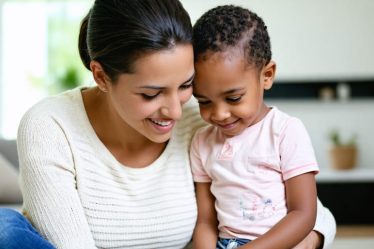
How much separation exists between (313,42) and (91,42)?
4.79m

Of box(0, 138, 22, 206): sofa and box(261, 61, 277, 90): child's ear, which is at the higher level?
box(261, 61, 277, 90): child's ear

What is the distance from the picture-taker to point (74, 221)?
60.1 inches

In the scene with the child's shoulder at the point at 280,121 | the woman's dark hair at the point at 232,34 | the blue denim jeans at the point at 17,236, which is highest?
the woman's dark hair at the point at 232,34

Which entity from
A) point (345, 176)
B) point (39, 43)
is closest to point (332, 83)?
point (345, 176)

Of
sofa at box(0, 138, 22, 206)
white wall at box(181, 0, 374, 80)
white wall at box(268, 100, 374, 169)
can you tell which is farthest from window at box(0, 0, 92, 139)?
sofa at box(0, 138, 22, 206)

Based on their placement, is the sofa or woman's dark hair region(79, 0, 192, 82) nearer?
woman's dark hair region(79, 0, 192, 82)

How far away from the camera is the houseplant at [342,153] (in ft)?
19.1

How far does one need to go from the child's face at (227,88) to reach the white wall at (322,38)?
4.55 m

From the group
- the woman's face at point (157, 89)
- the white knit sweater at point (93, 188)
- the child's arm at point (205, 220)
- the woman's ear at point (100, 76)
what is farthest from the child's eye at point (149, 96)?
the child's arm at point (205, 220)

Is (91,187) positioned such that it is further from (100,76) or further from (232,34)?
(232,34)

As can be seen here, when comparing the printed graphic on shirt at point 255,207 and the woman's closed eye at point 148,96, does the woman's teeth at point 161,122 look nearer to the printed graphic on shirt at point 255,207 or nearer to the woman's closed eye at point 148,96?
the woman's closed eye at point 148,96

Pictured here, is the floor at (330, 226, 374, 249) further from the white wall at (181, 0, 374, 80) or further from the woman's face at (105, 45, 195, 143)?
the woman's face at (105, 45, 195, 143)

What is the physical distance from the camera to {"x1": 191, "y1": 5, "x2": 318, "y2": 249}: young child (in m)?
1.53

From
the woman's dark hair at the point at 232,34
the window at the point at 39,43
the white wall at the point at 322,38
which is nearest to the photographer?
the woman's dark hair at the point at 232,34
